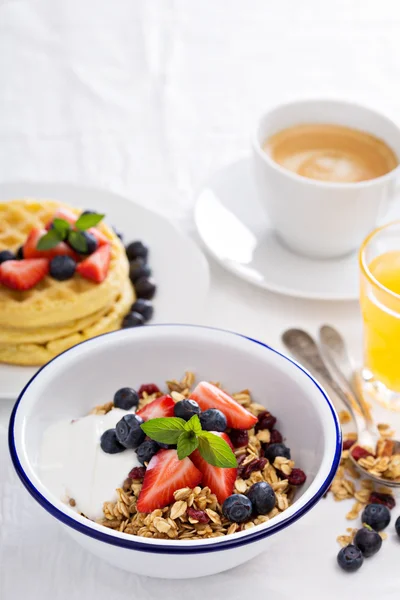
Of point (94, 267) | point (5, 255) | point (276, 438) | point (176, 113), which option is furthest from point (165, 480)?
point (176, 113)

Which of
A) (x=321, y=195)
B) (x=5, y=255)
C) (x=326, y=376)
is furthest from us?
(x=321, y=195)

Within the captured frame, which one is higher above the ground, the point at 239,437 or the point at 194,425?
the point at 194,425

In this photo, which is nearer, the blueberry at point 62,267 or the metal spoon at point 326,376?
the metal spoon at point 326,376

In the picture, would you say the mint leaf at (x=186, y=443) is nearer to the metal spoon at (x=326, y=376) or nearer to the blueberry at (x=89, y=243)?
the metal spoon at (x=326, y=376)

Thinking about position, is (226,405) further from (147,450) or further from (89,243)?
(89,243)

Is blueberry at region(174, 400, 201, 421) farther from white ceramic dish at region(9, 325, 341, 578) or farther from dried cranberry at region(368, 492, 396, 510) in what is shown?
dried cranberry at region(368, 492, 396, 510)

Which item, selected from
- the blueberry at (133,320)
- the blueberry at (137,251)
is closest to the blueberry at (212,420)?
the blueberry at (133,320)

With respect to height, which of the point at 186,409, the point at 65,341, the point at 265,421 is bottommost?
the point at 65,341
